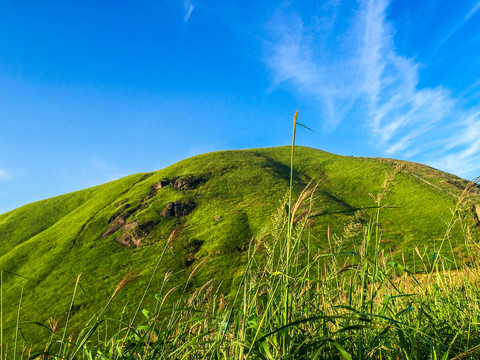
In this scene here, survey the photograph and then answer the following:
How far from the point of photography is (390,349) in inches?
106

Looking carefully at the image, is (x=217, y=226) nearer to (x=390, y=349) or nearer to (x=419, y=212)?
(x=419, y=212)

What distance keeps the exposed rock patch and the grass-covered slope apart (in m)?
0.22

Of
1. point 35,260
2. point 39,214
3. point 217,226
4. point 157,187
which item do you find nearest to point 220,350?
point 217,226

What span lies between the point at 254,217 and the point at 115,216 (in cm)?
3167

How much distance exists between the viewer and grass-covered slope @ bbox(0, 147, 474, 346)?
49.5 meters

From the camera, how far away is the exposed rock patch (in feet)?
228

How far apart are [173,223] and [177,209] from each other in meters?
4.07

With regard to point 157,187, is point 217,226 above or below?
below

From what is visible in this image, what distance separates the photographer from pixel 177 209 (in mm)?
70188

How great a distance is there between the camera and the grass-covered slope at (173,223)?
1948 inches

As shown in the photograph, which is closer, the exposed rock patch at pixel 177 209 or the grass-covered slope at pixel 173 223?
the grass-covered slope at pixel 173 223

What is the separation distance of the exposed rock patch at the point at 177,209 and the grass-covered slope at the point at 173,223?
0.72 ft

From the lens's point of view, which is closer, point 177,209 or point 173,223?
point 173,223

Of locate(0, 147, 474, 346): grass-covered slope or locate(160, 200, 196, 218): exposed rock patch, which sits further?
locate(160, 200, 196, 218): exposed rock patch
